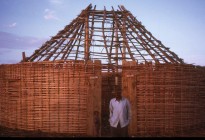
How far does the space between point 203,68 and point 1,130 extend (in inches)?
317

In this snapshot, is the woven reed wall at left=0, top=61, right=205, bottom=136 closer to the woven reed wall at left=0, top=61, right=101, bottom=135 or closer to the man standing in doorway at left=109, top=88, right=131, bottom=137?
the woven reed wall at left=0, top=61, right=101, bottom=135

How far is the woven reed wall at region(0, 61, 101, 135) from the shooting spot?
426 inches

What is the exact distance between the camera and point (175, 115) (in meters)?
11.3

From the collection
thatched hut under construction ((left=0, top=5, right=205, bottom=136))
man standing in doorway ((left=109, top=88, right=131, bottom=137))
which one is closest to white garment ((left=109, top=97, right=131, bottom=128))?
man standing in doorway ((left=109, top=88, right=131, bottom=137))

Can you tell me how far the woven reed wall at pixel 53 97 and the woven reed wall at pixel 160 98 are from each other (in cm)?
142

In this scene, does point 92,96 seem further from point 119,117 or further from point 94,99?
point 119,117

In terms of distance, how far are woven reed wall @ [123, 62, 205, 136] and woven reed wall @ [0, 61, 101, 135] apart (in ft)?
4.66

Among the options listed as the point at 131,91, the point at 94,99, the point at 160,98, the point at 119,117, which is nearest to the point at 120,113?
the point at 119,117

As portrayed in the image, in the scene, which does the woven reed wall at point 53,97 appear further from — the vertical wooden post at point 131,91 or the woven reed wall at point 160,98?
the woven reed wall at point 160,98

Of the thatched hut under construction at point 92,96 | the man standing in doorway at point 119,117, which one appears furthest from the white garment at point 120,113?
the thatched hut under construction at point 92,96

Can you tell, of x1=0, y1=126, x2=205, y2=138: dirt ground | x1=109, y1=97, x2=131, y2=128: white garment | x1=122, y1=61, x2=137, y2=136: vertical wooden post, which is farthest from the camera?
x1=122, y1=61, x2=137, y2=136: vertical wooden post

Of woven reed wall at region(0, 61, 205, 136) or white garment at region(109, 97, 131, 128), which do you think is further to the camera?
woven reed wall at region(0, 61, 205, 136)

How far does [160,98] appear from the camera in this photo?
11172 mm

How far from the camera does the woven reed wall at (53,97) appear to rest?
10828 mm
